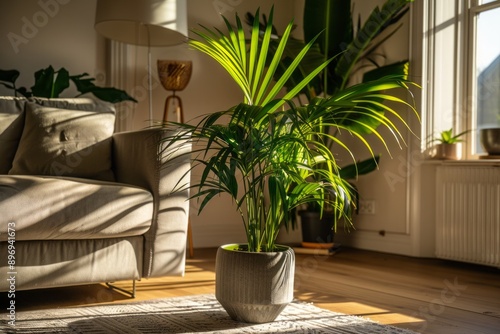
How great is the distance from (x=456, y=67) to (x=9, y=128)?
256 cm

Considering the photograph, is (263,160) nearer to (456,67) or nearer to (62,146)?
(62,146)

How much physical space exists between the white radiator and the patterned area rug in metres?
1.44

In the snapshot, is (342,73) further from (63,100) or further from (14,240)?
(14,240)

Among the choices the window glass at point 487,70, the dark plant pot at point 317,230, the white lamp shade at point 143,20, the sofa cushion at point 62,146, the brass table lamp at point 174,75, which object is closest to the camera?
the sofa cushion at point 62,146

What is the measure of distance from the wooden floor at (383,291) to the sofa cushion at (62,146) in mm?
515

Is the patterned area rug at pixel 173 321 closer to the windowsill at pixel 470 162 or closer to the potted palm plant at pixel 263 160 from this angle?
the potted palm plant at pixel 263 160

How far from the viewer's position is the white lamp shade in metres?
3.30

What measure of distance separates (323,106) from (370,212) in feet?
7.73

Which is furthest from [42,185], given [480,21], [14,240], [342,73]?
[480,21]

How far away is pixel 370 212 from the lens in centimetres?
416
